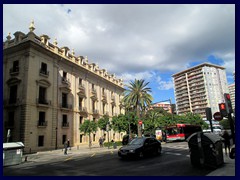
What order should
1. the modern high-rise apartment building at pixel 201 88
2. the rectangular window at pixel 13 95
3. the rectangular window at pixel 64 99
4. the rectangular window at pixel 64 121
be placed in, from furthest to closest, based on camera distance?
the modern high-rise apartment building at pixel 201 88
the rectangular window at pixel 64 99
the rectangular window at pixel 64 121
the rectangular window at pixel 13 95

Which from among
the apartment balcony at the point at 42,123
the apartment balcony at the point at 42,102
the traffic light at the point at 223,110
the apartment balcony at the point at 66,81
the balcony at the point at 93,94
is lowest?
the apartment balcony at the point at 42,123

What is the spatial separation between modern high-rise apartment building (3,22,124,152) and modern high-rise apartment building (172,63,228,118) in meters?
95.1

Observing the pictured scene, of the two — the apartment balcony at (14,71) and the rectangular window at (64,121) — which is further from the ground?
the apartment balcony at (14,71)

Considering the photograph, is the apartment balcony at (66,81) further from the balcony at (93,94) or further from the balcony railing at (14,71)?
the balcony railing at (14,71)

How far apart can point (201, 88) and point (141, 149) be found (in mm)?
115162

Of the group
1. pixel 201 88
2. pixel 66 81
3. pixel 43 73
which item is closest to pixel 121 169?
pixel 43 73

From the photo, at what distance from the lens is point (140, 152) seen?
13891mm

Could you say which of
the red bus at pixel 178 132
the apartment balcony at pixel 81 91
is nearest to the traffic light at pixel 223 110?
the red bus at pixel 178 132

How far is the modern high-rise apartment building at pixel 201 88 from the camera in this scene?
11725 cm

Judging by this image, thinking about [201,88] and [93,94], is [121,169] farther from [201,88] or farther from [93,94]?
[201,88]

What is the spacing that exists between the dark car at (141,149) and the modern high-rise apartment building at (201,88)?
106580 millimetres

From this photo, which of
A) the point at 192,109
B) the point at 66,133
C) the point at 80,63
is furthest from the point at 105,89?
the point at 192,109

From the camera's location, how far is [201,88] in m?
119
